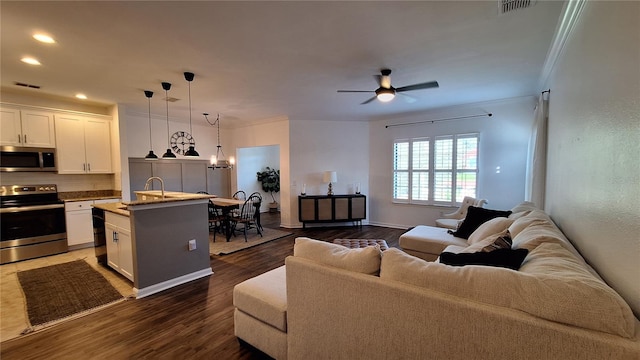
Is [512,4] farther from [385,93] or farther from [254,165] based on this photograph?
[254,165]

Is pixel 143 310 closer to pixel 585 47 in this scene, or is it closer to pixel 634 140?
pixel 634 140

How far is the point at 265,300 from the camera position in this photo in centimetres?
195

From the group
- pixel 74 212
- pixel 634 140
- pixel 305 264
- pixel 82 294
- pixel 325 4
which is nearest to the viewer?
pixel 634 140

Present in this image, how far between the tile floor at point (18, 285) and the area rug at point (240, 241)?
139cm

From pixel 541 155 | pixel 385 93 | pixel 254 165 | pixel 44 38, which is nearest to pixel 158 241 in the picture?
pixel 44 38

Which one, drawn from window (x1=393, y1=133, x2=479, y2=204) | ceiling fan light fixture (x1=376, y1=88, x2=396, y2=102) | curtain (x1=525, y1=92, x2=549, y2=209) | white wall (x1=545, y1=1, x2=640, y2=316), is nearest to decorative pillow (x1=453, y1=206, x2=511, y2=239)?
curtain (x1=525, y1=92, x2=549, y2=209)

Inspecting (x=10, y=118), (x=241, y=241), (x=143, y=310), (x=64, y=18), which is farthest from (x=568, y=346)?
(x=10, y=118)

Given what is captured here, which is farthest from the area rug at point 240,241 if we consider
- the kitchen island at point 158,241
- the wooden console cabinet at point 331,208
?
the kitchen island at point 158,241

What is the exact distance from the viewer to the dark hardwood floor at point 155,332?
2.11m

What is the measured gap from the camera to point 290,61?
3057mm

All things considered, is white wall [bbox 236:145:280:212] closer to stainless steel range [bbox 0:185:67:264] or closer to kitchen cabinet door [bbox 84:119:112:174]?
kitchen cabinet door [bbox 84:119:112:174]

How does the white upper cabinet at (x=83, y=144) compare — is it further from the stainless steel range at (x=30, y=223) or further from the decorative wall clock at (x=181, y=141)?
the decorative wall clock at (x=181, y=141)

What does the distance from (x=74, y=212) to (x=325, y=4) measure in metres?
5.48

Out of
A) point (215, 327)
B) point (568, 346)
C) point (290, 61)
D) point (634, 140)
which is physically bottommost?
point (215, 327)
